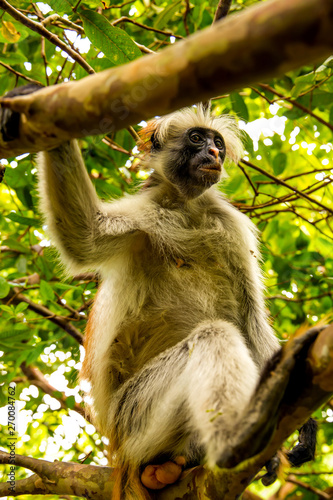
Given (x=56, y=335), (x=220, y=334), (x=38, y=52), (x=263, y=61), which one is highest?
(x=38, y=52)

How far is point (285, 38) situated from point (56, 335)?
449 centimetres

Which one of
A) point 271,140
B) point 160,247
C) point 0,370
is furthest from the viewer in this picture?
point 271,140

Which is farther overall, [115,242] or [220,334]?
[115,242]

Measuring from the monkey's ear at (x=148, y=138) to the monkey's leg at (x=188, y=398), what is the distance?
2.07m

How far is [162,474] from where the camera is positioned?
3.33 meters

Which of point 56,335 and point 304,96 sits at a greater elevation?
point 304,96

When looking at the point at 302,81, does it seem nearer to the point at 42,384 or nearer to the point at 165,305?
the point at 165,305

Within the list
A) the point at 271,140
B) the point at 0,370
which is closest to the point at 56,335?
the point at 0,370

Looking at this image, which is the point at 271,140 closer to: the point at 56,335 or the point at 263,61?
the point at 56,335

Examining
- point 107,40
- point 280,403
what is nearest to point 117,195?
point 107,40

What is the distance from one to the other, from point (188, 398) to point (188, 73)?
215 centimetres

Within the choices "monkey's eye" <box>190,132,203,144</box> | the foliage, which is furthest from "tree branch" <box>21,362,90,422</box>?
"monkey's eye" <box>190,132,203,144</box>

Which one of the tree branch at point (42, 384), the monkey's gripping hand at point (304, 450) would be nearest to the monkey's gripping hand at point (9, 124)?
the monkey's gripping hand at point (304, 450)

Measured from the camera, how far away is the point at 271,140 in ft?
20.4
